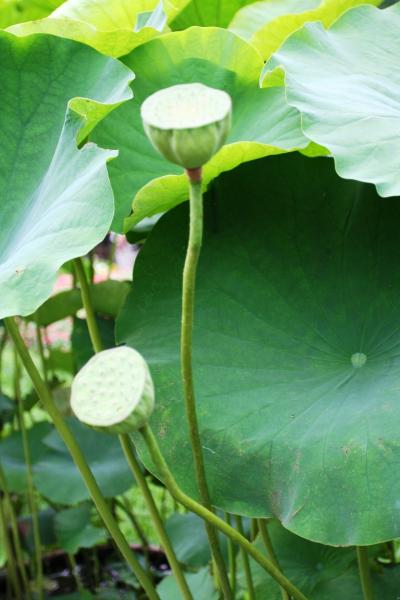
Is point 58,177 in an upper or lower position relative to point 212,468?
upper

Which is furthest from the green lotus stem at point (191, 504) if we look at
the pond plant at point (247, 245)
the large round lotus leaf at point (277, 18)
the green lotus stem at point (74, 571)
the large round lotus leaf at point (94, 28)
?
the green lotus stem at point (74, 571)

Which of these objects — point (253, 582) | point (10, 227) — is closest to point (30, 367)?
point (10, 227)

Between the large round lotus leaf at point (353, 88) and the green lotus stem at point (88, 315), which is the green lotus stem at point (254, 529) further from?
the large round lotus leaf at point (353, 88)

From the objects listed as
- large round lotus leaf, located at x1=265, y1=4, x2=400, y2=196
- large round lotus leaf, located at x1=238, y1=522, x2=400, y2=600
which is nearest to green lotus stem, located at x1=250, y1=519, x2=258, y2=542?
large round lotus leaf, located at x1=238, y1=522, x2=400, y2=600

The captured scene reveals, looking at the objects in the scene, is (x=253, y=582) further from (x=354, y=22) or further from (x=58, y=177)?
→ (x=354, y=22)

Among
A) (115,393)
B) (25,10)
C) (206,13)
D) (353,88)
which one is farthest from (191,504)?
(25,10)
